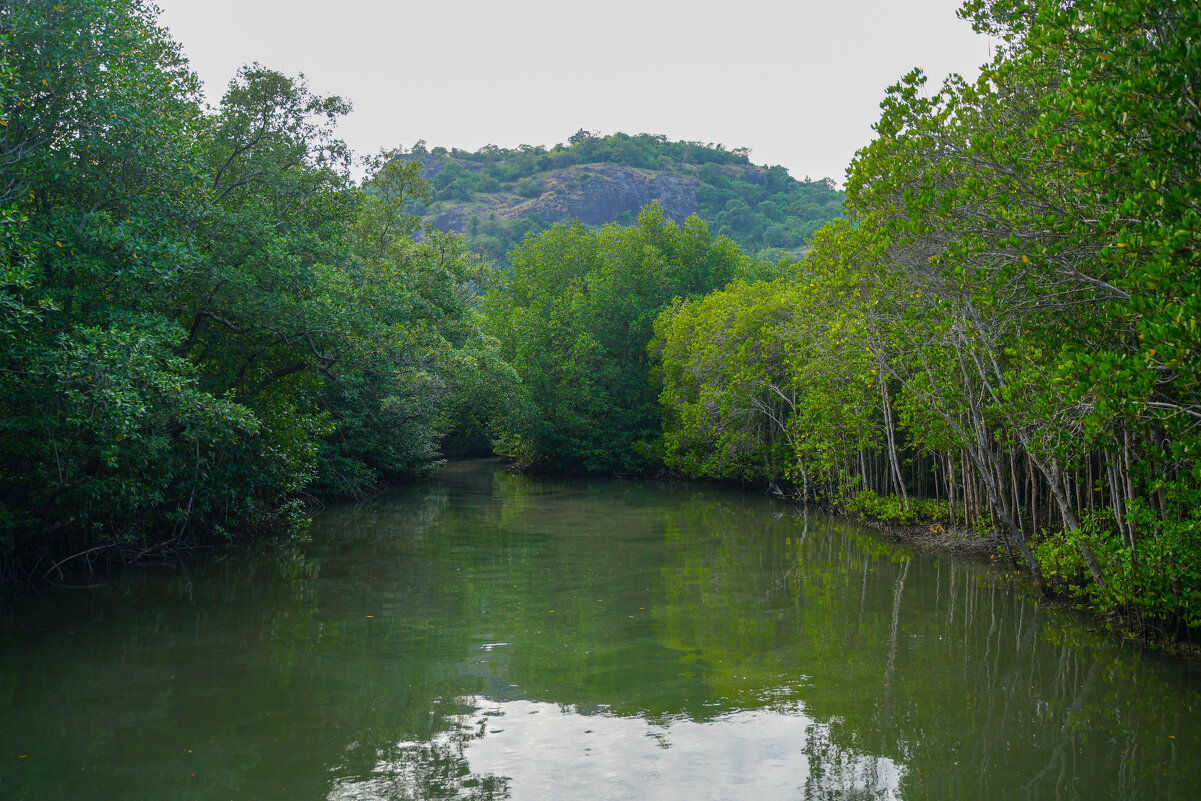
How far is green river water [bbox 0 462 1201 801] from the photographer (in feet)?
18.3

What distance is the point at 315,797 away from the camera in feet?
17.0

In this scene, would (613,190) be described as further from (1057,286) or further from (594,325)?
(1057,286)

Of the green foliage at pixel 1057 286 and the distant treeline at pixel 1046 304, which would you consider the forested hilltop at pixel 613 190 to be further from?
the green foliage at pixel 1057 286

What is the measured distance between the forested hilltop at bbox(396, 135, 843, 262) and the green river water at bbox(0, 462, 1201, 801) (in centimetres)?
5263

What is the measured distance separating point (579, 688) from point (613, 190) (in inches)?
3360

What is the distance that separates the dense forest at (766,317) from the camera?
6.13 meters

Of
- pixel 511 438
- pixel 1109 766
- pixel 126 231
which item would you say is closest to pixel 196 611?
pixel 126 231

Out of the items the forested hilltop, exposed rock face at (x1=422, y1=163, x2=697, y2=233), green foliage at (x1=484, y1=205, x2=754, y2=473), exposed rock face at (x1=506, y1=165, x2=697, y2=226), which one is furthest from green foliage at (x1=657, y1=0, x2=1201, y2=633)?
exposed rock face at (x1=506, y1=165, x2=697, y2=226)

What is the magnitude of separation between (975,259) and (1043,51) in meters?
1.99

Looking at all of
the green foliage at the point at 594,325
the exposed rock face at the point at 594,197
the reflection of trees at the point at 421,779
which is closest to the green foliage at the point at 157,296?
the reflection of trees at the point at 421,779

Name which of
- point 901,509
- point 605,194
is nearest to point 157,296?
point 901,509

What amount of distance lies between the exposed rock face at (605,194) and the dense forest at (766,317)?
61685 mm

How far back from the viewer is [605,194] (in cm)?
8806

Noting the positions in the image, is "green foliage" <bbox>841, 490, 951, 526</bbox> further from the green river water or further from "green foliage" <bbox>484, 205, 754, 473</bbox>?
"green foliage" <bbox>484, 205, 754, 473</bbox>
